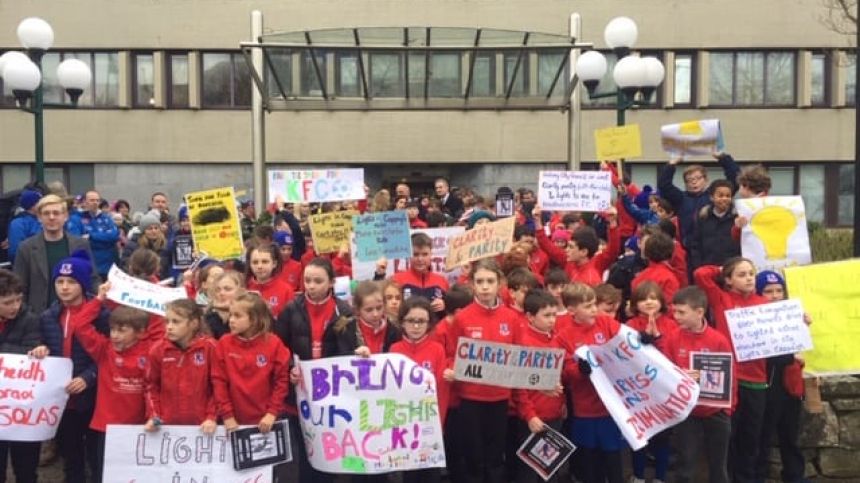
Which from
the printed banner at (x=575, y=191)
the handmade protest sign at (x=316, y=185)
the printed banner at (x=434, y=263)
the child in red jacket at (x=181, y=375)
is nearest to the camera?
the child in red jacket at (x=181, y=375)

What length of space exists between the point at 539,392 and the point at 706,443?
1.22 m

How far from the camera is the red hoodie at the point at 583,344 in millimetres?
5785

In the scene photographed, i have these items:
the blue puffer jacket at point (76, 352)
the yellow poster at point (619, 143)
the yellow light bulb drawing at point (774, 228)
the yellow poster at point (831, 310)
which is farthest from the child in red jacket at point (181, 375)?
the yellow poster at point (619, 143)

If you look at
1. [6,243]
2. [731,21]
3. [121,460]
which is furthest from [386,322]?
[731,21]

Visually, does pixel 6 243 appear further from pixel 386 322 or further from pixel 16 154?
pixel 16 154

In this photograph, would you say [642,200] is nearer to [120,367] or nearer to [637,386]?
[637,386]

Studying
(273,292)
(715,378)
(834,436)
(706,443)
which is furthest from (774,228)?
(273,292)

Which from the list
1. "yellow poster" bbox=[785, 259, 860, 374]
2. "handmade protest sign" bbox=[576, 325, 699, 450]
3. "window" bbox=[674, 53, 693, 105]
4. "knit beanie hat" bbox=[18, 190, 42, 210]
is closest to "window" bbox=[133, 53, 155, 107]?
"window" bbox=[674, 53, 693, 105]

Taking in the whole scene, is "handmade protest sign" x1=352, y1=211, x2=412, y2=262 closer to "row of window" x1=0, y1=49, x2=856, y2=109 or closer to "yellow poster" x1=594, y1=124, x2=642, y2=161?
"yellow poster" x1=594, y1=124, x2=642, y2=161

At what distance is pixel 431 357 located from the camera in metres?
5.51

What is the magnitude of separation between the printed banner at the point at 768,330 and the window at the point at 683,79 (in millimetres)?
21350

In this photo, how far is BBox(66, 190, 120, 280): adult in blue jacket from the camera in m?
9.62

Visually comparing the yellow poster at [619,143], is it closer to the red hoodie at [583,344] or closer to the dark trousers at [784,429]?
the dark trousers at [784,429]

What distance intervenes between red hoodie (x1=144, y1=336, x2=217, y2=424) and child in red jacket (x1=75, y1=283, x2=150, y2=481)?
24cm
